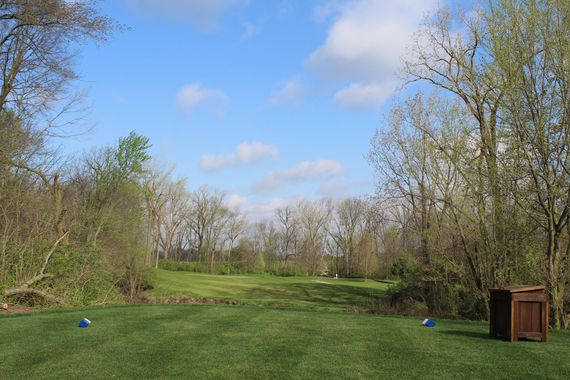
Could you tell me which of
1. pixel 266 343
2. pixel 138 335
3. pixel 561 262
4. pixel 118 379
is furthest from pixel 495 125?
pixel 118 379

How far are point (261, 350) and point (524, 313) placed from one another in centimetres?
433

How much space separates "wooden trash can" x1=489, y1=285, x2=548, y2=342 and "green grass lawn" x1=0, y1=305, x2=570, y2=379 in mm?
209

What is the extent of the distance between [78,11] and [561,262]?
14.2m

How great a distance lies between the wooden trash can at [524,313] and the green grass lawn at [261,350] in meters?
0.21

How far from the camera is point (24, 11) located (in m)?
12.5

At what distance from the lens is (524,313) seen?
794cm

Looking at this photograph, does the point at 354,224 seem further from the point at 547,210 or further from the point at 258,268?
the point at 547,210

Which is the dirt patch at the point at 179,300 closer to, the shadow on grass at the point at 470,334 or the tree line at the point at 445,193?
the tree line at the point at 445,193

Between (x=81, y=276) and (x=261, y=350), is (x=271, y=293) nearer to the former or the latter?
(x=81, y=276)

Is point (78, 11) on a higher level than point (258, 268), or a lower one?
higher

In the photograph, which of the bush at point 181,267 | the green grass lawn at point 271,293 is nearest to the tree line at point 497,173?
the green grass lawn at point 271,293

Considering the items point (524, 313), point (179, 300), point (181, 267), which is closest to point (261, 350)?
point (524, 313)

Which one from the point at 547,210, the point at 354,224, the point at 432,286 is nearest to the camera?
the point at 547,210

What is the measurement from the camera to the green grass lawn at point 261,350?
5863mm
